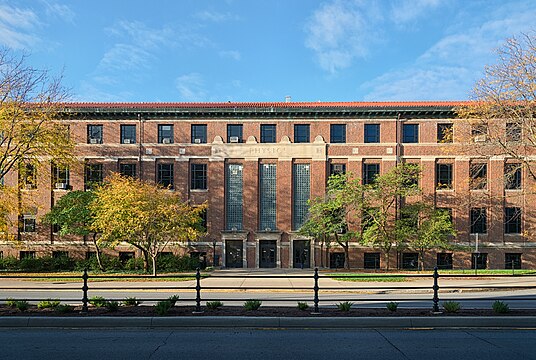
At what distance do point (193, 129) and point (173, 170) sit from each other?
13.5 ft

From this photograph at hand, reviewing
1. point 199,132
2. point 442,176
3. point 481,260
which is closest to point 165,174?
point 199,132

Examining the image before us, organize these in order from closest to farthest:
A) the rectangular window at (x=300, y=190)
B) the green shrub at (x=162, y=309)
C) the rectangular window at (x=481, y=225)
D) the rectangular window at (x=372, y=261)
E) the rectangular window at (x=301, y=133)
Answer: the green shrub at (x=162, y=309), the rectangular window at (x=372, y=261), the rectangular window at (x=481, y=225), the rectangular window at (x=300, y=190), the rectangular window at (x=301, y=133)

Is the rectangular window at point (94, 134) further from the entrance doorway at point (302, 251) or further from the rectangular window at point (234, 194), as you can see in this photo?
the entrance doorway at point (302, 251)

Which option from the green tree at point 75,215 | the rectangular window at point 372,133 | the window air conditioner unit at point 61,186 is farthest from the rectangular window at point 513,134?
the window air conditioner unit at point 61,186

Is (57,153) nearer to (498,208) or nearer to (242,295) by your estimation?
(242,295)

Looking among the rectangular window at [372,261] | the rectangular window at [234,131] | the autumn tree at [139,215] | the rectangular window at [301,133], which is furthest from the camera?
the rectangular window at [234,131]

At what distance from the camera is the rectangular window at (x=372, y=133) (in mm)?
36312

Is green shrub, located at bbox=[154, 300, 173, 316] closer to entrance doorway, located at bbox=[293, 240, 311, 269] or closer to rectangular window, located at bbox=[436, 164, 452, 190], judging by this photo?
entrance doorway, located at bbox=[293, 240, 311, 269]

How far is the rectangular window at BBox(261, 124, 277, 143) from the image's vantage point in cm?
3669
